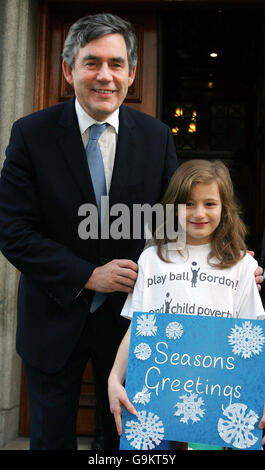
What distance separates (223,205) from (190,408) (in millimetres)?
722

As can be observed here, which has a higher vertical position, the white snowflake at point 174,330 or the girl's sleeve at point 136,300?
the girl's sleeve at point 136,300

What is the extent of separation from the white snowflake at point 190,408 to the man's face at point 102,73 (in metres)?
1.03

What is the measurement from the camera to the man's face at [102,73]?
72.4 inches

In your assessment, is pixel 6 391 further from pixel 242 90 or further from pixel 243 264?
pixel 242 90

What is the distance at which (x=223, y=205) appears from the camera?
6.27 ft

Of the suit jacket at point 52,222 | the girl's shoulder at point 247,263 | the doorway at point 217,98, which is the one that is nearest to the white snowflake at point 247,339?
the girl's shoulder at point 247,263

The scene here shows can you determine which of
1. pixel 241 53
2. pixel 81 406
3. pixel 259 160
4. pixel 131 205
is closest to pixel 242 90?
pixel 241 53

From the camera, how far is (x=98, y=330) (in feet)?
6.40

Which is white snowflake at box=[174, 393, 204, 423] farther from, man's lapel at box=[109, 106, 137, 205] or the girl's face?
man's lapel at box=[109, 106, 137, 205]
